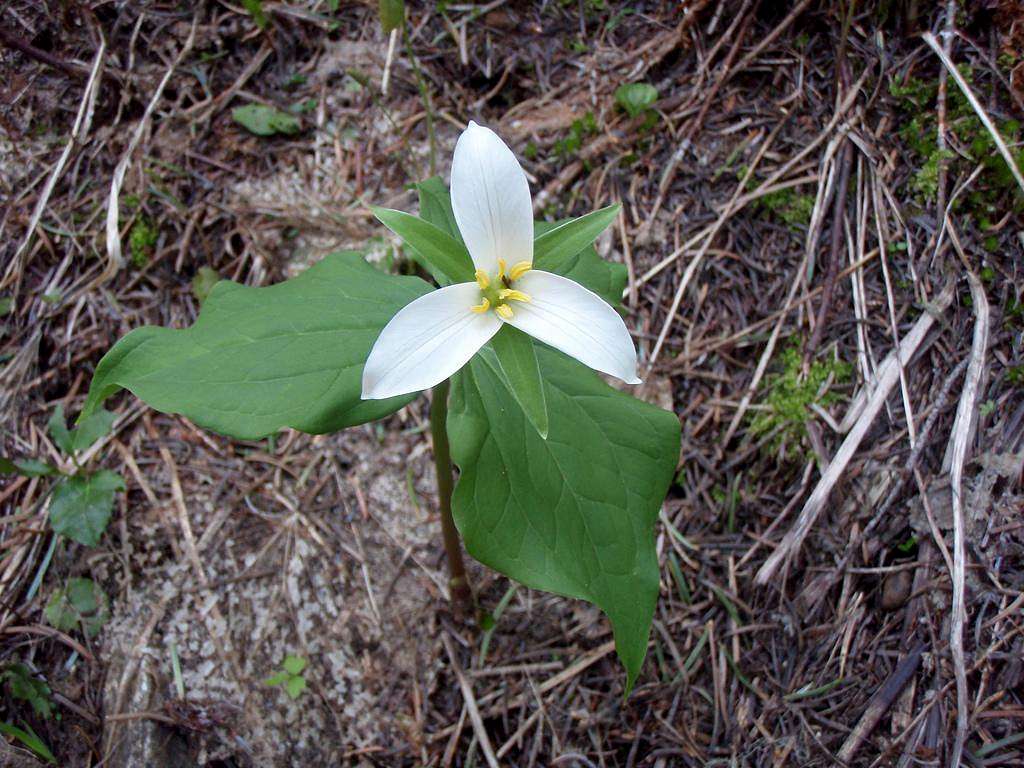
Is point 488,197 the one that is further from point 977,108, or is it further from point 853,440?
point 977,108

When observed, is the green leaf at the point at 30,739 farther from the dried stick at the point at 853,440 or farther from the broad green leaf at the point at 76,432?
the dried stick at the point at 853,440

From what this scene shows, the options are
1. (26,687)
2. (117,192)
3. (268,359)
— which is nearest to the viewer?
(268,359)

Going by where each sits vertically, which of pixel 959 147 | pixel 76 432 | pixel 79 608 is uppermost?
pixel 959 147

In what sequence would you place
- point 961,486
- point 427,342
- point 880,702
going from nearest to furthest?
point 427,342
point 880,702
point 961,486

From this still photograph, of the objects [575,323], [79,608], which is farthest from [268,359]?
[79,608]

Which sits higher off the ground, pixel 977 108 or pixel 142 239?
pixel 977 108

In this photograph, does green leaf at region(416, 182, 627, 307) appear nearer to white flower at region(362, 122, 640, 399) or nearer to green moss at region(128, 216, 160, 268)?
white flower at region(362, 122, 640, 399)

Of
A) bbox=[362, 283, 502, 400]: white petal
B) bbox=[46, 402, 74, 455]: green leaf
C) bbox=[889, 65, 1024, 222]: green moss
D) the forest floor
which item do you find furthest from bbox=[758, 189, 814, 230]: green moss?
bbox=[46, 402, 74, 455]: green leaf
